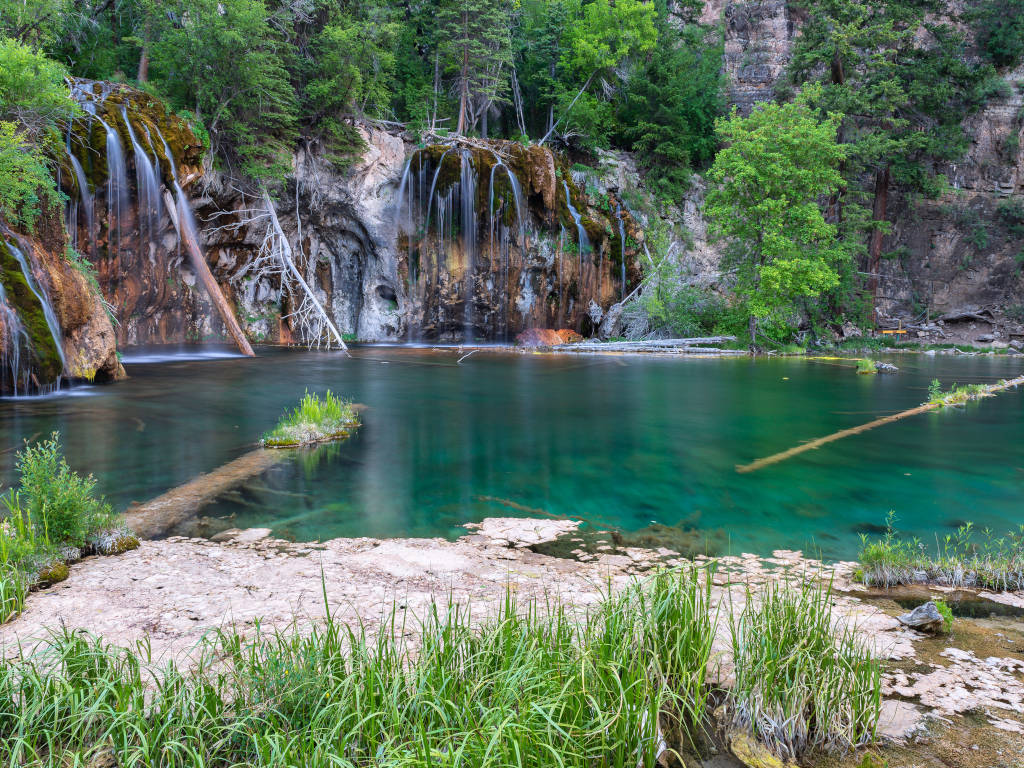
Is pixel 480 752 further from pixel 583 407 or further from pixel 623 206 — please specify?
pixel 623 206

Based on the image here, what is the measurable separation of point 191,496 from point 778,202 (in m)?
24.1

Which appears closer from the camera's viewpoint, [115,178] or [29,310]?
[29,310]

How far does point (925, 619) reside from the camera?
140 inches

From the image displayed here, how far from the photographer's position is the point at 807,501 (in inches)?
271

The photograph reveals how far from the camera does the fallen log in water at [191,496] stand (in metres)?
5.72

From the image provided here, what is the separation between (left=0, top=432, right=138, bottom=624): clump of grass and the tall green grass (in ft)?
4.64

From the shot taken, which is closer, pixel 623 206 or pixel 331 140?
pixel 331 140

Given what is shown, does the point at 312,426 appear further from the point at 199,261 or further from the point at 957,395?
the point at 199,261

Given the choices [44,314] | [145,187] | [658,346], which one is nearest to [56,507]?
[44,314]

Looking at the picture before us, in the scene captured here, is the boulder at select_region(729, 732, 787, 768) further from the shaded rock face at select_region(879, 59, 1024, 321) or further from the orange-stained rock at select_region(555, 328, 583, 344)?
the shaded rock face at select_region(879, 59, 1024, 321)

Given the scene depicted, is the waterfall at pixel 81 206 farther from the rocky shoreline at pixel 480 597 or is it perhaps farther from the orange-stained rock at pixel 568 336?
the orange-stained rock at pixel 568 336

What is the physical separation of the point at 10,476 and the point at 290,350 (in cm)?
1901

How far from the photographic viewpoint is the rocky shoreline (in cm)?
282

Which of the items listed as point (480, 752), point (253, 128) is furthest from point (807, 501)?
point (253, 128)
